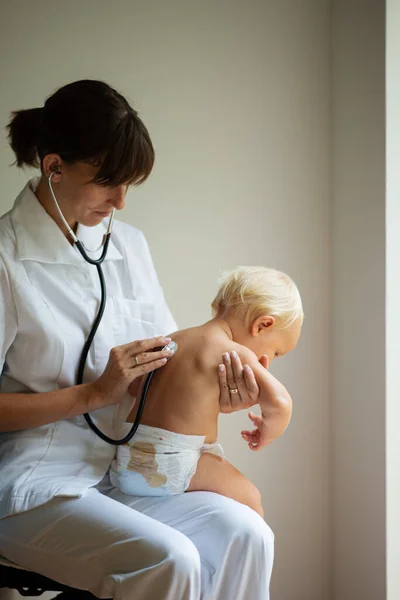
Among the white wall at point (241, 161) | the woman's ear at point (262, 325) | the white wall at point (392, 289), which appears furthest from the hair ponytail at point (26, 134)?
the white wall at point (392, 289)

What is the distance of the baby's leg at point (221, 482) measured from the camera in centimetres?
159

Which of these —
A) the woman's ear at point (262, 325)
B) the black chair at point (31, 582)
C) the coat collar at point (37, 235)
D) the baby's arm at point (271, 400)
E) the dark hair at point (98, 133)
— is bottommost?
the black chair at point (31, 582)

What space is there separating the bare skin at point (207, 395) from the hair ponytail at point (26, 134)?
53 cm

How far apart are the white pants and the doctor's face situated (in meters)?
0.61

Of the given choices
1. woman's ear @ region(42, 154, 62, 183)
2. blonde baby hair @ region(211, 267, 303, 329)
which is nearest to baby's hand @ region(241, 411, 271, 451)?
blonde baby hair @ region(211, 267, 303, 329)

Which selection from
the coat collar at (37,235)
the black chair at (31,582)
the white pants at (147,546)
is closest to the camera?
the white pants at (147,546)

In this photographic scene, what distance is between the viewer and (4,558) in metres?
1.51

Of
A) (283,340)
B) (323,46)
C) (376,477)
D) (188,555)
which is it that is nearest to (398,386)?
(376,477)

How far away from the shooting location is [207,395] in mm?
1541

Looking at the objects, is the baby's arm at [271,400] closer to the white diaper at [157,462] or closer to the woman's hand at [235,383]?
the woman's hand at [235,383]

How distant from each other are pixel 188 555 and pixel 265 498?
1075 millimetres

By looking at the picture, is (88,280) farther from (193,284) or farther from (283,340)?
(193,284)

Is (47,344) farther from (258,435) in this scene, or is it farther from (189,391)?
(258,435)

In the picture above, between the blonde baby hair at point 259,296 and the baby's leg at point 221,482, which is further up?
the blonde baby hair at point 259,296
